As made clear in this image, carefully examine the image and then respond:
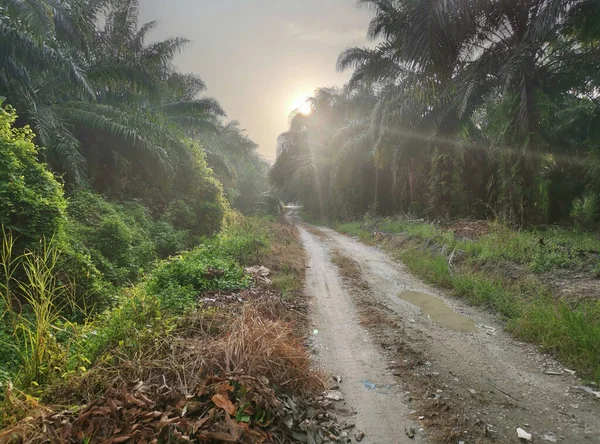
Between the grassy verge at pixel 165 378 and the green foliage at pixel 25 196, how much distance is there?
5.30 ft

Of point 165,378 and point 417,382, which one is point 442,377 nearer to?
point 417,382

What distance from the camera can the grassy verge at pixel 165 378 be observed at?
7.72 ft

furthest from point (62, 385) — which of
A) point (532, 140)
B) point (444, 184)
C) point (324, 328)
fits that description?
point (444, 184)

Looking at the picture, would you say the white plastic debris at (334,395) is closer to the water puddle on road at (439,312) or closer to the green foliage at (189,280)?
the green foliage at (189,280)

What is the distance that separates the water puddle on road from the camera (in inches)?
220

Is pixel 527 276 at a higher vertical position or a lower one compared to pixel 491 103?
lower

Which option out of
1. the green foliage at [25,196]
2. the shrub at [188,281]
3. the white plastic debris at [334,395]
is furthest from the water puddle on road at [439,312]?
the green foliage at [25,196]

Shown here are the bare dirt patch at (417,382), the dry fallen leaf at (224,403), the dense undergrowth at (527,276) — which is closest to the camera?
the dry fallen leaf at (224,403)

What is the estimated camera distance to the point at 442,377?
395cm

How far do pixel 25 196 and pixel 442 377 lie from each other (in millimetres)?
6769

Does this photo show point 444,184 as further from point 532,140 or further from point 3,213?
point 3,213

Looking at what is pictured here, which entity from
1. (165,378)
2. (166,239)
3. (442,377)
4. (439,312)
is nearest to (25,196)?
(165,378)

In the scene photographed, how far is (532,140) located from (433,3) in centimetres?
495

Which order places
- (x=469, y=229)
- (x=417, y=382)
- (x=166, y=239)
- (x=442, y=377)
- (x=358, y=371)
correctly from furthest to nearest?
1. (x=469, y=229)
2. (x=166, y=239)
3. (x=358, y=371)
4. (x=442, y=377)
5. (x=417, y=382)
